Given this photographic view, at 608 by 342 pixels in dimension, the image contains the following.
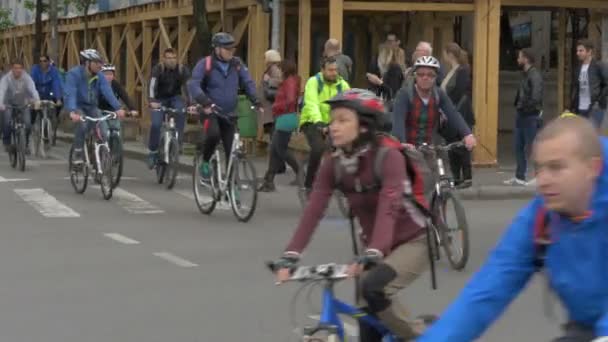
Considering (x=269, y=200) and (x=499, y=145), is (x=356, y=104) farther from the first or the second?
(x=499, y=145)

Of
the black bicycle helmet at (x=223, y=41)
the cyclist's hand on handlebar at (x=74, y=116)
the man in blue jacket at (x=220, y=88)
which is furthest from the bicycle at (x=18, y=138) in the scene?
the black bicycle helmet at (x=223, y=41)

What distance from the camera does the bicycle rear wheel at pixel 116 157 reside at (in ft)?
48.9

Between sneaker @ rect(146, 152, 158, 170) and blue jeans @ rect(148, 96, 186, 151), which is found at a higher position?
blue jeans @ rect(148, 96, 186, 151)

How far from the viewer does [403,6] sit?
1827 cm

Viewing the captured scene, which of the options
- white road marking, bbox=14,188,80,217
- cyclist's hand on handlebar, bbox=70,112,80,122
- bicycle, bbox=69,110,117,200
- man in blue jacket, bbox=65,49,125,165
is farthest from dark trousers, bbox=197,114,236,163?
man in blue jacket, bbox=65,49,125,165

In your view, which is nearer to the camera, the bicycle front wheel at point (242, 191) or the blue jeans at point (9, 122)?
the bicycle front wheel at point (242, 191)

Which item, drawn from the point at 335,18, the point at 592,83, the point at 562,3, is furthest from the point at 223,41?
the point at 562,3

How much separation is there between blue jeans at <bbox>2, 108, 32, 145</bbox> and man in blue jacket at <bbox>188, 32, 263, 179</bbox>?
6.94m

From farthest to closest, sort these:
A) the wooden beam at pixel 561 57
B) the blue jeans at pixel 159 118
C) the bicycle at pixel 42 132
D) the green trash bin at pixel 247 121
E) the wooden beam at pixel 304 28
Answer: the wooden beam at pixel 561 57 < the bicycle at pixel 42 132 < the green trash bin at pixel 247 121 < the wooden beam at pixel 304 28 < the blue jeans at pixel 159 118

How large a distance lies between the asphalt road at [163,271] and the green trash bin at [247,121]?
11.4ft

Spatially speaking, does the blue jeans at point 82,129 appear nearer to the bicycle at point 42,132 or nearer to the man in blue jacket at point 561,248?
the bicycle at point 42,132

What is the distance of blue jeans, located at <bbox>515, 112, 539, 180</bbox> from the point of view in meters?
15.8

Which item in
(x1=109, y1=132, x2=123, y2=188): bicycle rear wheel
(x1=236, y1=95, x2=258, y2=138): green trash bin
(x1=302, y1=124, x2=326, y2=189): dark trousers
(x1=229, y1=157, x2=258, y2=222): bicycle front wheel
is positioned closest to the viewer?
(x1=229, y1=157, x2=258, y2=222): bicycle front wheel

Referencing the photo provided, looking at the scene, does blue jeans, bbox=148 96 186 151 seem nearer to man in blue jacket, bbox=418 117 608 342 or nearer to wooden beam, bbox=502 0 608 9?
wooden beam, bbox=502 0 608 9
